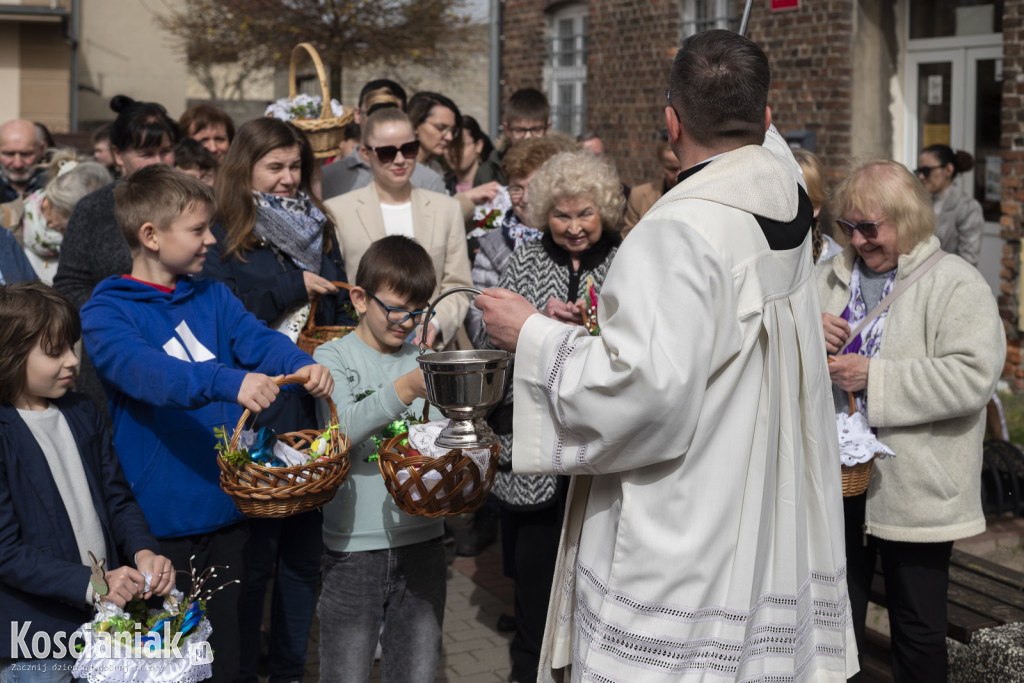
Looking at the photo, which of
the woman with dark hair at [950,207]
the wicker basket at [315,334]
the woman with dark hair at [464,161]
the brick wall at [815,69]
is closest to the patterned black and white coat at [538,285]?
the wicker basket at [315,334]

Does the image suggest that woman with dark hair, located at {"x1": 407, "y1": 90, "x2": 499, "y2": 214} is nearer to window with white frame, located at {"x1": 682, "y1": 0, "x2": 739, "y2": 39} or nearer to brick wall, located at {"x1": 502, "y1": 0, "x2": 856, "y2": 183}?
brick wall, located at {"x1": 502, "y1": 0, "x2": 856, "y2": 183}

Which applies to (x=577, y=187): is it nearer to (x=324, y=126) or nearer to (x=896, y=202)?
(x=896, y=202)

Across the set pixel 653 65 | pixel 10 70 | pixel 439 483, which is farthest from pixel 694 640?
pixel 10 70

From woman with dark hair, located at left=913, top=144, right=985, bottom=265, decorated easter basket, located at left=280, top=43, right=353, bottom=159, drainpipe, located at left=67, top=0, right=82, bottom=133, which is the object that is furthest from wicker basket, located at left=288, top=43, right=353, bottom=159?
drainpipe, located at left=67, top=0, right=82, bottom=133

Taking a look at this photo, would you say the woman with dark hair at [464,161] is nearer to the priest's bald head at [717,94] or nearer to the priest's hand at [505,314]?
the priest's hand at [505,314]

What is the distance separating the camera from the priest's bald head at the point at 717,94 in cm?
251

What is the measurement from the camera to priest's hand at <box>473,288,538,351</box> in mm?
2656

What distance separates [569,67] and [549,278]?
36.5ft

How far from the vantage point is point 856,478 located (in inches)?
139

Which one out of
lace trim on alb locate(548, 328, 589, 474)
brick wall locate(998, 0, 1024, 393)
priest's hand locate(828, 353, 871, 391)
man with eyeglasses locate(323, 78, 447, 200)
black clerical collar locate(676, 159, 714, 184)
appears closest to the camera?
lace trim on alb locate(548, 328, 589, 474)

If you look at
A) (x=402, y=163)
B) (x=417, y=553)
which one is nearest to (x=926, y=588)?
(x=417, y=553)

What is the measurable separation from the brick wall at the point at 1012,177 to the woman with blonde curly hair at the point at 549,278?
20.5 feet

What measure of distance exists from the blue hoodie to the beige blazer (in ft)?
4.84

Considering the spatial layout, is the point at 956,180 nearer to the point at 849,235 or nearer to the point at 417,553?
the point at 849,235
